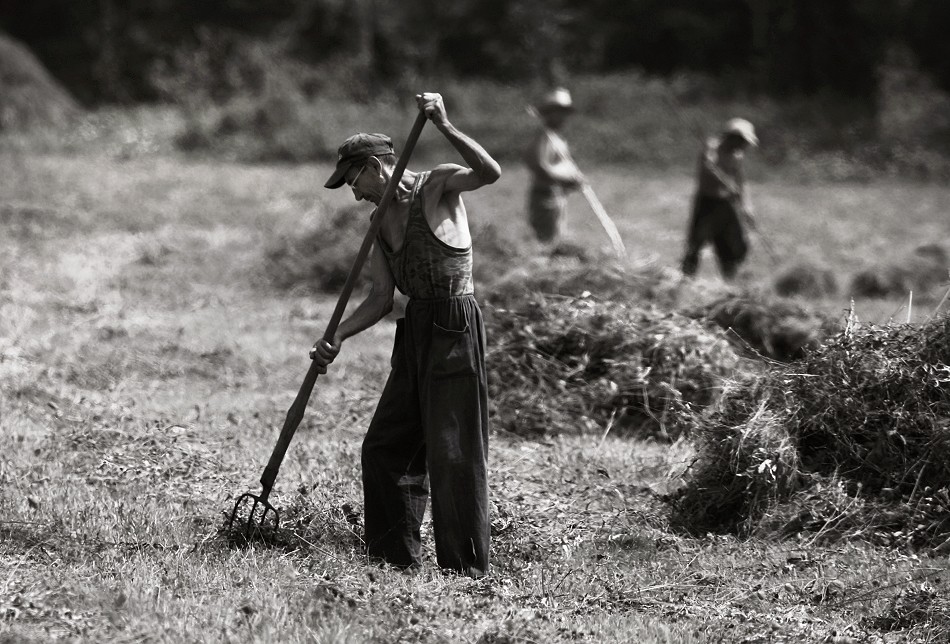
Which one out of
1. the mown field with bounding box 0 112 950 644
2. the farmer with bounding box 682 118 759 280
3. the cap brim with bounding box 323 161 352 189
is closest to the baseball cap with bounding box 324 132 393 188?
the cap brim with bounding box 323 161 352 189

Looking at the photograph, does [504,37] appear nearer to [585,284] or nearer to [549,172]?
[549,172]

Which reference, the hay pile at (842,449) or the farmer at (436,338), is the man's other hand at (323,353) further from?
the hay pile at (842,449)

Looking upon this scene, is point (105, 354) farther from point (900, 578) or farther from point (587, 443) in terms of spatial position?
point (900, 578)

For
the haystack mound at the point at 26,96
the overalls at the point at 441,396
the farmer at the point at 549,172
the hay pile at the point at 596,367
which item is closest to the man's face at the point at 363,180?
the overalls at the point at 441,396

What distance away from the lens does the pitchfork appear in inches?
199

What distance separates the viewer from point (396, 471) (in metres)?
5.44

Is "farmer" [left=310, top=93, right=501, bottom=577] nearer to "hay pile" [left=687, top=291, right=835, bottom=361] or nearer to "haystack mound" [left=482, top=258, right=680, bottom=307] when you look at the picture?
"haystack mound" [left=482, top=258, right=680, bottom=307]

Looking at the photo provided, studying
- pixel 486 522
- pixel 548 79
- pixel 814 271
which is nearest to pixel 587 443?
pixel 486 522

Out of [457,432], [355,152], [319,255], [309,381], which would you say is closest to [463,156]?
[355,152]

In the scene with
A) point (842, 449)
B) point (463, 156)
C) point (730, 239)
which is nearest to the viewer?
point (463, 156)

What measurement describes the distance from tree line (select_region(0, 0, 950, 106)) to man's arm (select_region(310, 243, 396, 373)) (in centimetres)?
2575

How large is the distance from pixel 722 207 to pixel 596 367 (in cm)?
481

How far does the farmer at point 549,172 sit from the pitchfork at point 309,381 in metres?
6.89

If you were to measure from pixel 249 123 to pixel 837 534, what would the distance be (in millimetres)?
19704
